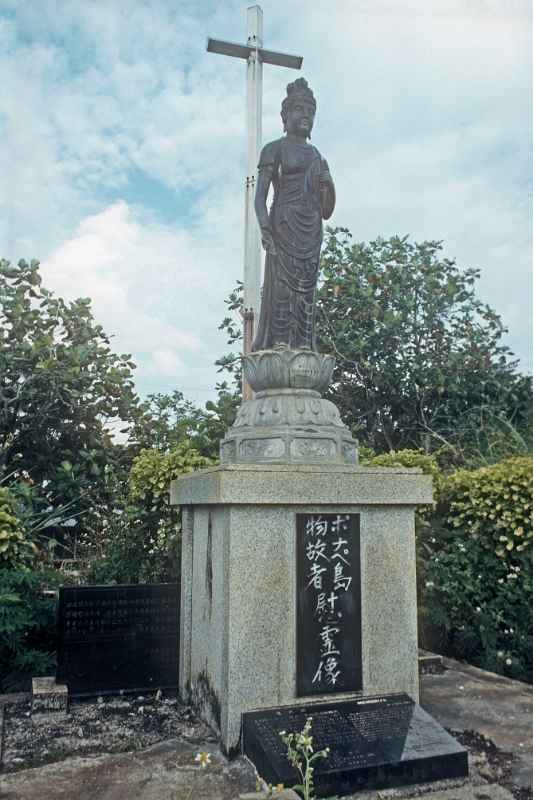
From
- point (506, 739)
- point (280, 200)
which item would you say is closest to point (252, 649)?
point (506, 739)

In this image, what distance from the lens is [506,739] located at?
12.5ft

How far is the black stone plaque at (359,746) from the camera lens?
313cm

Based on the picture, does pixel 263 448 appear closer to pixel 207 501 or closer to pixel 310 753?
pixel 207 501

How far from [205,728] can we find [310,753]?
983mm

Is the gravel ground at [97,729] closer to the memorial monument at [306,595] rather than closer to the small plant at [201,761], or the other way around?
the memorial monument at [306,595]

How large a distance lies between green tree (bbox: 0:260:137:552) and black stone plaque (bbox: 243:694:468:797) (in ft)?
16.3

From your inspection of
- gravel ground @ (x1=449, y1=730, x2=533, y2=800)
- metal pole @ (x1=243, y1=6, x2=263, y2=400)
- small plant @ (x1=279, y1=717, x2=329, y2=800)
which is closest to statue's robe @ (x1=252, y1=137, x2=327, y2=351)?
small plant @ (x1=279, y1=717, x2=329, y2=800)

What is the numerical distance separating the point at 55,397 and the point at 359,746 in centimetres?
599

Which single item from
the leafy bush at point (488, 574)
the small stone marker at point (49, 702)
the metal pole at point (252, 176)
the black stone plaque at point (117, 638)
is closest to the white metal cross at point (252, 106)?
the metal pole at point (252, 176)

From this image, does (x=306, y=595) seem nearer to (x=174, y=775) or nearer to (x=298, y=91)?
(x=174, y=775)

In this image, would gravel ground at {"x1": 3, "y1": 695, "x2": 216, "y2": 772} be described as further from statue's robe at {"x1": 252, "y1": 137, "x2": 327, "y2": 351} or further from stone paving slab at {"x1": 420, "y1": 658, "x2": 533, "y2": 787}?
statue's robe at {"x1": 252, "y1": 137, "x2": 327, "y2": 351}

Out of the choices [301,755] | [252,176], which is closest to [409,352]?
[252,176]

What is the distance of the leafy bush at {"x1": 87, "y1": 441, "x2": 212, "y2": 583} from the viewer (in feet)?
22.2

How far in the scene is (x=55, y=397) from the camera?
26.5 feet
